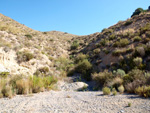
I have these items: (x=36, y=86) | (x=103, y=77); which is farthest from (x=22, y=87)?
(x=103, y=77)

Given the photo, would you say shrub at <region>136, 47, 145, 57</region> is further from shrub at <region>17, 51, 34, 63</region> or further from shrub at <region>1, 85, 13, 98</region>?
shrub at <region>17, 51, 34, 63</region>

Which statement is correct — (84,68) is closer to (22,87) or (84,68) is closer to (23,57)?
(23,57)

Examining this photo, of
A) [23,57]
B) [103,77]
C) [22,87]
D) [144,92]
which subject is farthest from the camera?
[23,57]

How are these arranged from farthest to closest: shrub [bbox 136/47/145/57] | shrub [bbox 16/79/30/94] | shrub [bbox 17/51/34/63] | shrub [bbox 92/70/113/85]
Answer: shrub [bbox 17/51/34/63] < shrub [bbox 136/47/145/57] < shrub [bbox 92/70/113/85] < shrub [bbox 16/79/30/94]

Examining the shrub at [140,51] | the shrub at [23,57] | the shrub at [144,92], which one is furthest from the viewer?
the shrub at [23,57]

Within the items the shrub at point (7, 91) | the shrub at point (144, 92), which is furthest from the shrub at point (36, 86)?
the shrub at point (144, 92)

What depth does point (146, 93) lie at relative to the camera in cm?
482

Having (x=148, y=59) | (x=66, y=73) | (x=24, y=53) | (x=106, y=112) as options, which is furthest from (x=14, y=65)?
(x=148, y=59)

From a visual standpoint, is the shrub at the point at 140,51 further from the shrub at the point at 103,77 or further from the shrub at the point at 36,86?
the shrub at the point at 36,86

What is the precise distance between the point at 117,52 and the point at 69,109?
426 inches

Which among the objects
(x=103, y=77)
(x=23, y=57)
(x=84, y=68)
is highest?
(x=23, y=57)

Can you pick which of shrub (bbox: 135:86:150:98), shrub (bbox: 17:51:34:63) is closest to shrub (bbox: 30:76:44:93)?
shrub (bbox: 135:86:150:98)

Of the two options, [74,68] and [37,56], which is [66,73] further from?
[37,56]

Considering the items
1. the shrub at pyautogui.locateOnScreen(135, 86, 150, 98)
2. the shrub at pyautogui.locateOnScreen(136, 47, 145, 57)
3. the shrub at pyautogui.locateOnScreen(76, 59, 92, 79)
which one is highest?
the shrub at pyautogui.locateOnScreen(136, 47, 145, 57)
